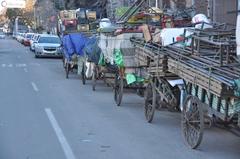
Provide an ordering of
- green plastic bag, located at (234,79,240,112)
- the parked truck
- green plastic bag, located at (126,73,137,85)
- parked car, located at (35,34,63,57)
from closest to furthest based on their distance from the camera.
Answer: green plastic bag, located at (234,79,240,112) < green plastic bag, located at (126,73,137,85) < the parked truck < parked car, located at (35,34,63,57)

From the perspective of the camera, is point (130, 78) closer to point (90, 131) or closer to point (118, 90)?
point (118, 90)

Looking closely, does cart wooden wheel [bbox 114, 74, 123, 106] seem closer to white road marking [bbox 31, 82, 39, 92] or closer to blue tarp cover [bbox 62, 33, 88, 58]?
white road marking [bbox 31, 82, 39, 92]

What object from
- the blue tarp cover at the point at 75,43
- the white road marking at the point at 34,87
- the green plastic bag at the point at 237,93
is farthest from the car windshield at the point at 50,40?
the green plastic bag at the point at 237,93

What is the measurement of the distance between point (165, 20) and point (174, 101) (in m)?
4.99

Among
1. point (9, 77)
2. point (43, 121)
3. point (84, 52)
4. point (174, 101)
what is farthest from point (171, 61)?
point (9, 77)

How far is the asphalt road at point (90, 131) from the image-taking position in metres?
8.70

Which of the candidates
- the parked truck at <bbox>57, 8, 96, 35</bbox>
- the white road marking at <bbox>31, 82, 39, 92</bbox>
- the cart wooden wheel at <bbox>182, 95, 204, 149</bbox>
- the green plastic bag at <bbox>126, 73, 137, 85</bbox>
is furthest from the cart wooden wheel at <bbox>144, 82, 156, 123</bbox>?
the parked truck at <bbox>57, 8, 96, 35</bbox>

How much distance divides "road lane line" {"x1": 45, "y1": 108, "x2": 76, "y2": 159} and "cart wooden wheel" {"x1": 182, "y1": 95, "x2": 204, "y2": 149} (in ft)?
6.05

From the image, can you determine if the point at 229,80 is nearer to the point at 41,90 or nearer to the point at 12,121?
the point at 12,121

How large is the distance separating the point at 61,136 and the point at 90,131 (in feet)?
2.26

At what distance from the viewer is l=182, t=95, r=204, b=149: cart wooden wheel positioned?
868cm

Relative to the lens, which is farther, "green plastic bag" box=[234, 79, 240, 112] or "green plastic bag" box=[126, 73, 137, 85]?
"green plastic bag" box=[126, 73, 137, 85]

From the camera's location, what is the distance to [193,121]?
8.98 meters

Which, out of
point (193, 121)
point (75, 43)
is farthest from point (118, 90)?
point (75, 43)
